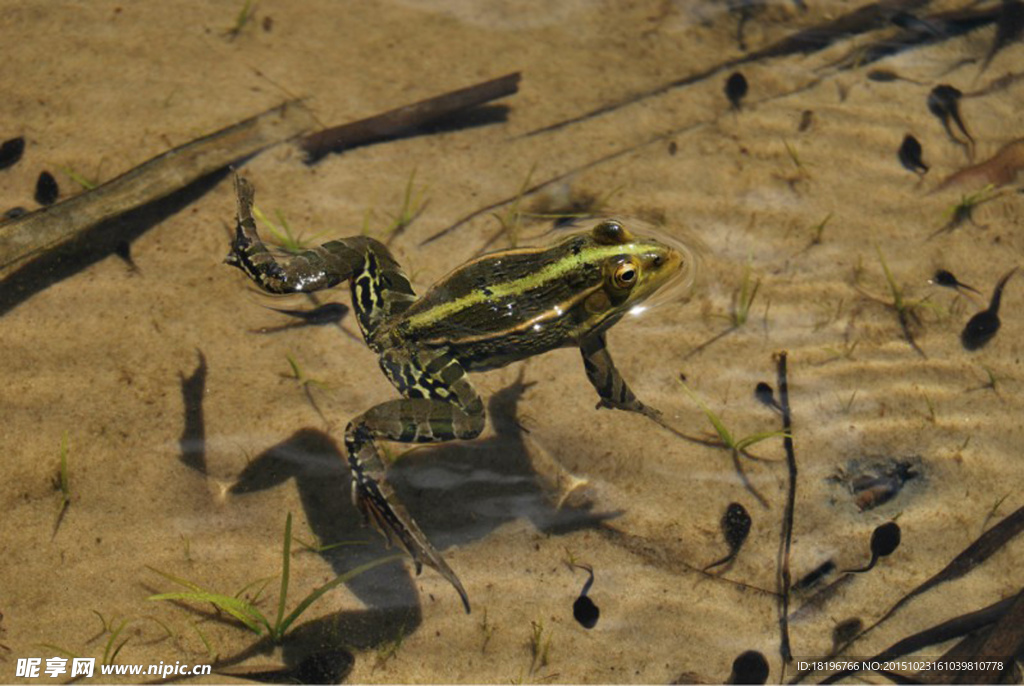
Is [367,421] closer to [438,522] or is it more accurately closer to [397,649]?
[438,522]

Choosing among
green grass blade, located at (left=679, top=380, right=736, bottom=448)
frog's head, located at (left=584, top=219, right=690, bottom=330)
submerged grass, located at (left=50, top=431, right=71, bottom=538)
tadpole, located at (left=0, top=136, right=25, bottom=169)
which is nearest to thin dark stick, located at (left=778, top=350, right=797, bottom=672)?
green grass blade, located at (left=679, top=380, right=736, bottom=448)

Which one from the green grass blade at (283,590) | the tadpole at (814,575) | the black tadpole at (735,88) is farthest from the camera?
the black tadpole at (735,88)

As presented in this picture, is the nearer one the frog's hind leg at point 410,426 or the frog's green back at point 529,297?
the frog's hind leg at point 410,426

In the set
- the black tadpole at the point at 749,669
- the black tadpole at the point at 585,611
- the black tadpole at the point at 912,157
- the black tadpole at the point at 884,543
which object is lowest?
the black tadpole at the point at 749,669

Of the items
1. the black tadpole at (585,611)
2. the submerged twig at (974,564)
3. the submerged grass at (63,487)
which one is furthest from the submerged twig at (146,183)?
the submerged twig at (974,564)

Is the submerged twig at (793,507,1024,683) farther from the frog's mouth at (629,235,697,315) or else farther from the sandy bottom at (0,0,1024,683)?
the frog's mouth at (629,235,697,315)

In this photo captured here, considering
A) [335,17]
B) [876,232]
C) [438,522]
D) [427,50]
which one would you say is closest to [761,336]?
[876,232]

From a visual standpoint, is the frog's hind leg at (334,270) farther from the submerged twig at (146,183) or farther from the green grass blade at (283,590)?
the green grass blade at (283,590)
